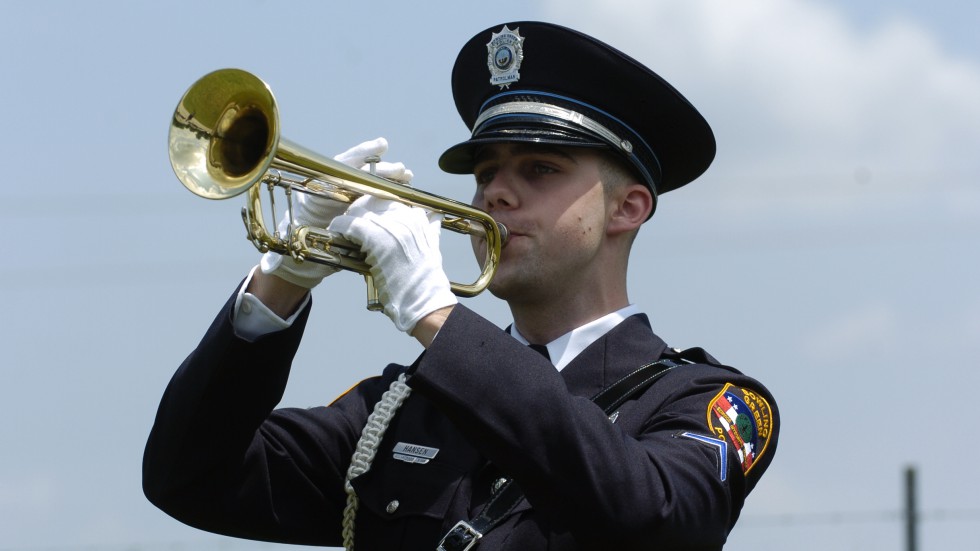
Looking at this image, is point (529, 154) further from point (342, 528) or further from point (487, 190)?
point (342, 528)

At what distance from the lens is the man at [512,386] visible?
462cm

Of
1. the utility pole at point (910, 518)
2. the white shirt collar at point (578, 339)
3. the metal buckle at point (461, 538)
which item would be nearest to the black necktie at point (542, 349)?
the white shirt collar at point (578, 339)

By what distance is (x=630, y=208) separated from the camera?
5.96 meters

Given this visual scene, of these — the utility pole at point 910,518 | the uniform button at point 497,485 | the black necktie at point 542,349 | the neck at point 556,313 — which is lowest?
the utility pole at point 910,518

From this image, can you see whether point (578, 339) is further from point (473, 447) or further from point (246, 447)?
point (246, 447)

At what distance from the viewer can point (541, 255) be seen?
5.57 meters

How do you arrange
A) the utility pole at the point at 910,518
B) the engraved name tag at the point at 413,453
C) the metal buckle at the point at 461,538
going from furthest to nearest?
the utility pole at the point at 910,518
the engraved name tag at the point at 413,453
the metal buckle at the point at 461,538

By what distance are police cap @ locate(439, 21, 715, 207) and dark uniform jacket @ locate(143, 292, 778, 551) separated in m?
0.66

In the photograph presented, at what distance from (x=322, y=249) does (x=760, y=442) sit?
146cm

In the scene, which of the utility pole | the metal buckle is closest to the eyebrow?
the metal buckle

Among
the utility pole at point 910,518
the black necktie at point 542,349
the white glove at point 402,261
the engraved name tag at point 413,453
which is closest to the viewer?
the white glove at point 402,261

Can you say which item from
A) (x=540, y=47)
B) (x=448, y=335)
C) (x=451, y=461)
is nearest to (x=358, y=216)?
(x=448, y=335)

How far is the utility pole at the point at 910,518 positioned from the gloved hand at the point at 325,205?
1213 cm

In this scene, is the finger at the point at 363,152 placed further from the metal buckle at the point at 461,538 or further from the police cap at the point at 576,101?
the metal buckle at the point at 461,538
